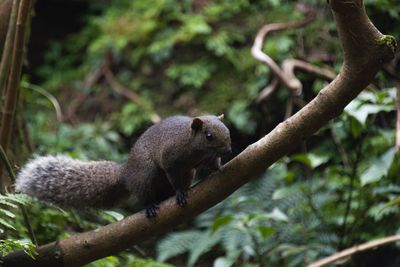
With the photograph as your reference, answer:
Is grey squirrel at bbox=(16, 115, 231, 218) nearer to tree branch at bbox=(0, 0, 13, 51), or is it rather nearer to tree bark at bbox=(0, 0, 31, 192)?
tree bark at bbox=(0, 0, 31, 192)

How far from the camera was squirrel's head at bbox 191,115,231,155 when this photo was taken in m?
3.83

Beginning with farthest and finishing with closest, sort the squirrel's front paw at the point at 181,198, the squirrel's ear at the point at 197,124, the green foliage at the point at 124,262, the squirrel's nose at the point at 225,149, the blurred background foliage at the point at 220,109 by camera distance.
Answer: the blurred background foliage at the point at 220,109, the squirrel's ear at the point at 197,124, the squirrel's nose at the point at 225,149, the green foliage at the point at 124,262, the squirrel's front paw at the point at 181,198

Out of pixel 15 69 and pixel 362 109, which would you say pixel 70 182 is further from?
pixel 362 109

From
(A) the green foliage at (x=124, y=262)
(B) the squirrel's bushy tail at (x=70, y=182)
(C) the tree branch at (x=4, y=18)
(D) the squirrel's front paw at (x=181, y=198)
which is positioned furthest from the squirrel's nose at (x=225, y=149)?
(C) the tree branch at (x=4, y=18)

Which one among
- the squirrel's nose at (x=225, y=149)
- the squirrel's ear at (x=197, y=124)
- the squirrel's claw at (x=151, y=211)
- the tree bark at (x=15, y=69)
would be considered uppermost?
the tree bark at (x=15, y=69)

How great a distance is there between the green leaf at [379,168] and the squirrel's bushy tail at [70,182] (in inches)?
64.6

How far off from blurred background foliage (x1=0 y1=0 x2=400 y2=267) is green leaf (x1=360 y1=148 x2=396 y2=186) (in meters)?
0.01

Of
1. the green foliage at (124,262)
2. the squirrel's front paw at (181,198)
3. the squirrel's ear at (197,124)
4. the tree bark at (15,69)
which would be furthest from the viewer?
the squirrel's ear at (197,124)

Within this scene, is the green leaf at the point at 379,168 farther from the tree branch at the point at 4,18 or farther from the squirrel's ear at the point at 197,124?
the tree branch at the point at 4,18

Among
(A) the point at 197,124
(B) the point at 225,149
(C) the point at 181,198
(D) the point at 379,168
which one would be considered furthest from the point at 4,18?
(D) the point at 379,168

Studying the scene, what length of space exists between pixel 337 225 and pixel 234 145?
188 cm

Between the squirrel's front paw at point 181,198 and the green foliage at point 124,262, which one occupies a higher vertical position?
the squirrel's front paw at point 181,198

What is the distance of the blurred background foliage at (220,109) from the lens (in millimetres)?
4898

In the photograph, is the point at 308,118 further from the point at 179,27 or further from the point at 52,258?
the point at 179,27
